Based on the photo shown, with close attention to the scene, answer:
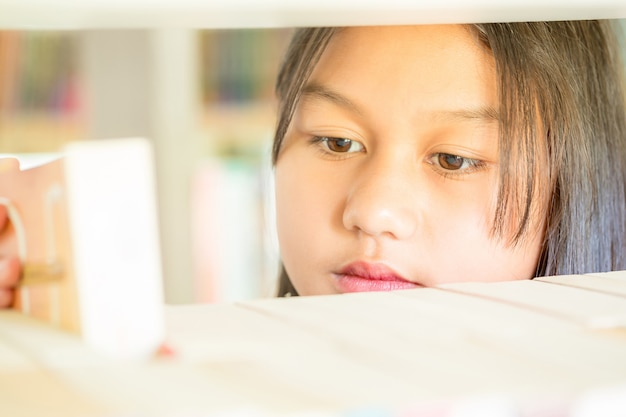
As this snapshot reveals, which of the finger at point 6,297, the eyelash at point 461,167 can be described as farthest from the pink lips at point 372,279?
the finger at point 6,297

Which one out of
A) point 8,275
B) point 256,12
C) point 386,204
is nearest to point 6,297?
point 8,275

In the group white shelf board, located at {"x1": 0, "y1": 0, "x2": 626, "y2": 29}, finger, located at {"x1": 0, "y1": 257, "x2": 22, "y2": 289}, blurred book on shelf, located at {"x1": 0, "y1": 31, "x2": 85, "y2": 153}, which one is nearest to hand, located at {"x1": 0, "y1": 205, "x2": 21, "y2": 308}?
finger, located at {"x1": 0, "y1": 257, "x2": 22, "y2": 289}

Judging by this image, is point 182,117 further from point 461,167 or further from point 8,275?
point 8,275

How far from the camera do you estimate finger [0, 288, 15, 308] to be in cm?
57

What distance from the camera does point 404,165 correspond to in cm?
98

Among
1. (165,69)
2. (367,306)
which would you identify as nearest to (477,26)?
(367,306)

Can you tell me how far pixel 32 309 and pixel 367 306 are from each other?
0.74 feet

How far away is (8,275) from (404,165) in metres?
0.54

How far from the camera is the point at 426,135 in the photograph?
0.97 meters

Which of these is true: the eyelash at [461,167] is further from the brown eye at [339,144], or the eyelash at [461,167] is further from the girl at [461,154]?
the brown eye at [339,144]

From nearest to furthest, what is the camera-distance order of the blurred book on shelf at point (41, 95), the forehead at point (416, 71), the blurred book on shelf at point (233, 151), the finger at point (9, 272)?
the finger at point (9, 272)
the forehead at point (416, 71)
the blurred book on shelf at point (41, 95)
the blurred book on shelf at point (233, 151)

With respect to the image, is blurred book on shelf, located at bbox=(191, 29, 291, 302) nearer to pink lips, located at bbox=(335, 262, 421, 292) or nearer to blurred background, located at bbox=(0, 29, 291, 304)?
blurred background, located at bbox=(0, 29, 291, 304)

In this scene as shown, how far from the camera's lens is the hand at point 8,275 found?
546 mm

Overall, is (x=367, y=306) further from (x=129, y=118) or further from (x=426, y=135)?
(x=129, y=118)
